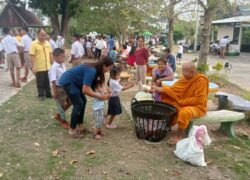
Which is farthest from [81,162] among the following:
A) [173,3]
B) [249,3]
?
[173,3]

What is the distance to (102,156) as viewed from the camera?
4.28 meters

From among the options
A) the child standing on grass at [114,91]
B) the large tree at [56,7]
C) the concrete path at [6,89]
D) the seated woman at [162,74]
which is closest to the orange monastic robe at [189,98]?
the child standing on grass at [114,91]

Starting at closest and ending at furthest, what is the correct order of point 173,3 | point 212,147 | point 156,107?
point 212,147 < point 156,107 < point 173,3

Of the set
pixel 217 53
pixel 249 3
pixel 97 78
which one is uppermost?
pixel 249 3

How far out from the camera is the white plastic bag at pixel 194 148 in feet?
13.4

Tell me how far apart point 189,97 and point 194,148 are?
1.01 m

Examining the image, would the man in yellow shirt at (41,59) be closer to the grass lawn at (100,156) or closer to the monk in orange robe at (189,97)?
the grass lawn at (100,156)

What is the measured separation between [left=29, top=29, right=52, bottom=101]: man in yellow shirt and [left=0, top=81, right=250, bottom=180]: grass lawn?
71.9 inches

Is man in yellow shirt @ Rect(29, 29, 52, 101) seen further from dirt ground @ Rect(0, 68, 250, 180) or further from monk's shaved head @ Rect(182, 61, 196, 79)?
monk's shaved head @ Rect(182, 61, 196, 79)

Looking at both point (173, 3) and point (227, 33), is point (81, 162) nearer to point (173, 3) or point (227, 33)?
point (173, 3)

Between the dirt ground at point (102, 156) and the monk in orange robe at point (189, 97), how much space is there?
450 mm

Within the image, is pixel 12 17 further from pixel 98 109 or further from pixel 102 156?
pixel 102 156

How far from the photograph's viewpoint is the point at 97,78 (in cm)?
450

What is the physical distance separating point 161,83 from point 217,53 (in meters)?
19.9
